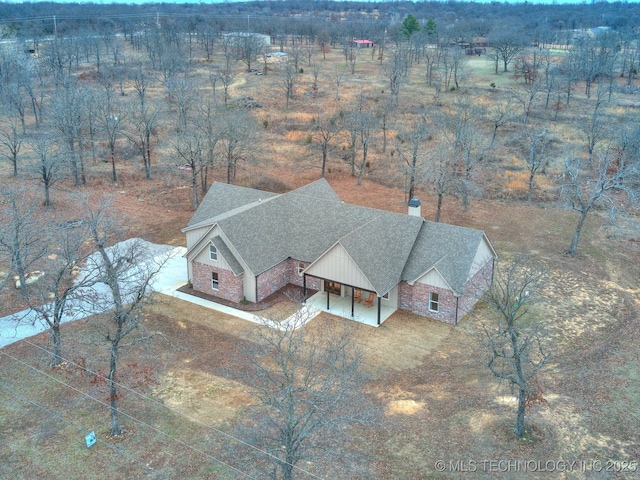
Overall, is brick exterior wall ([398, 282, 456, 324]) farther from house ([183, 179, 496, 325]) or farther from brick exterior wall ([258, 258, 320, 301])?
brick exterior wall ([258, 258, 320, 301])

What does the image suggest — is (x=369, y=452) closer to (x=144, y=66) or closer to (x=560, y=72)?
(x=560, y=72)

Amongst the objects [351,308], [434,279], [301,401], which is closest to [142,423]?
[301,401]

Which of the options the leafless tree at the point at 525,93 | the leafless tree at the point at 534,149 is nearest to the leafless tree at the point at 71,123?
the leafless tree at the point at 534,149

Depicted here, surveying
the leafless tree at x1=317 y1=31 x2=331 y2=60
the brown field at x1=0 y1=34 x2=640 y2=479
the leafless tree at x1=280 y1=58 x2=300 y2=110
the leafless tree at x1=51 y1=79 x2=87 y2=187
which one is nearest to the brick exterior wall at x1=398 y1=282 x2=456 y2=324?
the brown field at x1=0 y1=34 x2=640 y2=479

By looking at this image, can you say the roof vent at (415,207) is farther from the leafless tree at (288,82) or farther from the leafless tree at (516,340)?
the leafless tree at (288,82)

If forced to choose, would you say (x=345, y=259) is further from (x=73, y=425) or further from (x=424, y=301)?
(x=73, y=425)

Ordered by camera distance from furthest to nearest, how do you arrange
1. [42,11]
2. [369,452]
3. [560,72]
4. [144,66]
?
[42,11], [144,66], [560,72], [369,452]

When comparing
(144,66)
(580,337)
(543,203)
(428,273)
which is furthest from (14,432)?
(144,66)
